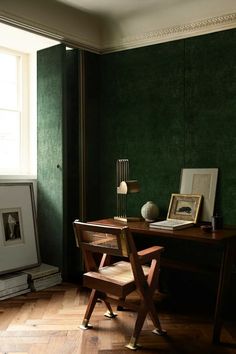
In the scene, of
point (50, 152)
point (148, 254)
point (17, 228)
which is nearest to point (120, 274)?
point (148, 254)

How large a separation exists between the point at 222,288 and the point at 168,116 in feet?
5.88

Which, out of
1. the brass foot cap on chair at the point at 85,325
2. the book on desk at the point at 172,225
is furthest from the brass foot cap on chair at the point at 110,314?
the book on desk at the point at 172,225

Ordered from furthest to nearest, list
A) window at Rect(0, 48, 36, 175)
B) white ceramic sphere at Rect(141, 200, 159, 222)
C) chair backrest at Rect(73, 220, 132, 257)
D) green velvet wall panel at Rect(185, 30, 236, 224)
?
1. window at Rect(0, 48, 36, 175)
2. white ceramic sphere at Rect(141, 200, 159, 222)
3. green velvet wall panel at Rect(185, 30, 236, 224)
4. chair backrest at Rect(73, 220, 132, 257)

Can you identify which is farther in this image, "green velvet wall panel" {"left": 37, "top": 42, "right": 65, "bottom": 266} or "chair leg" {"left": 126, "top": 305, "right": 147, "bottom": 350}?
"green velvet wall panel" {"left": 37, "top": 42, "right": 65, "bottom": 266}

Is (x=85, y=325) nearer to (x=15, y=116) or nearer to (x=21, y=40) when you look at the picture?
(x=15, y=116)

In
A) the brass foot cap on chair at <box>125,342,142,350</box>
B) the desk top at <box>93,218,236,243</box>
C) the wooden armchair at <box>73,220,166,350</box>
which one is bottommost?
the brass foot cap on chair at <box>125,342,142,350</box>

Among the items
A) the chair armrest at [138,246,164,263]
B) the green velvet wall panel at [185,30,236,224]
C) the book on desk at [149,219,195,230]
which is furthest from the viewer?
the green velvet wall panel at [185,30,236,224]

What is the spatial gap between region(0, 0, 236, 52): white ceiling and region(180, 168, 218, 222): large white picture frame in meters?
1.34

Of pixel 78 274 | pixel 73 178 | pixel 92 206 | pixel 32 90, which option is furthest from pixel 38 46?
pixel 78 274

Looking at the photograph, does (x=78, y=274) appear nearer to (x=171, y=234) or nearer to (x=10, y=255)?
(x=10, y=255)

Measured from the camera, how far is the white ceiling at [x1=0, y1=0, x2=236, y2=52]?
3619mm

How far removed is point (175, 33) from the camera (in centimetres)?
385

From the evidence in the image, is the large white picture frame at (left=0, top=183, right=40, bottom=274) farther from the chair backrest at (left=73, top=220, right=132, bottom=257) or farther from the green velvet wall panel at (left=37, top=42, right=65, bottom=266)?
the chair backrest at (left=73, top=220, right=132, bottom=257)

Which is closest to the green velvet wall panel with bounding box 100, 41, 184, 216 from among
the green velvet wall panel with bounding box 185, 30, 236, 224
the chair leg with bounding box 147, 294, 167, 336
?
the green velvet wall panel with bounding box 185, 30, 236, 224
